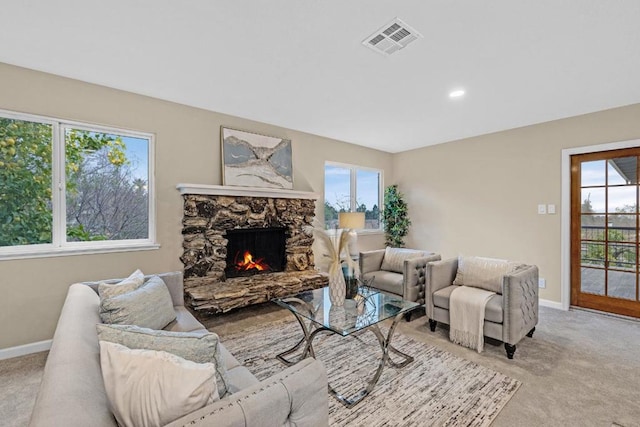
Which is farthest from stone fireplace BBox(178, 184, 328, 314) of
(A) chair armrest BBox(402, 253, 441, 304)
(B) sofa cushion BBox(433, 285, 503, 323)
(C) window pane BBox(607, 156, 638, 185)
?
(C) window pane BBox(607, 156, 638, 185)

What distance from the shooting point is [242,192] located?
3.84 m

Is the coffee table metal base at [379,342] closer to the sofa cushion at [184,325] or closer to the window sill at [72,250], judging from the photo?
the sofa cushion at [184,325]

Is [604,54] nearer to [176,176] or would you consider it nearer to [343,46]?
[343,46]

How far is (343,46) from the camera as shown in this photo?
2309 millimetres

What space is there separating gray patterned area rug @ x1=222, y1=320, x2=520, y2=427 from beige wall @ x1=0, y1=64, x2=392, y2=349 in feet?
4.70

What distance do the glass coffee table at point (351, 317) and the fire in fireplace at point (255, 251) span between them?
1.49m

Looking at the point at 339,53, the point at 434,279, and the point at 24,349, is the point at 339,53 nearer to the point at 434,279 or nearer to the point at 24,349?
the point at 434,279

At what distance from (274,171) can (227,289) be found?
176cm

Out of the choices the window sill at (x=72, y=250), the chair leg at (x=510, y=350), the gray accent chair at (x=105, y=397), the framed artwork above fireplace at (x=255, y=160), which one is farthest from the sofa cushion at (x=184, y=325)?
the chair leg at (x=510, y=350)

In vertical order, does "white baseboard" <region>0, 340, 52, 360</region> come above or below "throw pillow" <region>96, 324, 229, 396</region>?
below

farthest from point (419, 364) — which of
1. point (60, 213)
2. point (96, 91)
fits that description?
point (96, 91)

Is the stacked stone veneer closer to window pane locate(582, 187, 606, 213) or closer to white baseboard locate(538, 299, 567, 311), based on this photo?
white baseboard locate(538, 299, 567, 311)

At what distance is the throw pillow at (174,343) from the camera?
112 cm

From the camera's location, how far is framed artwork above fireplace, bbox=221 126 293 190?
12.6ft
